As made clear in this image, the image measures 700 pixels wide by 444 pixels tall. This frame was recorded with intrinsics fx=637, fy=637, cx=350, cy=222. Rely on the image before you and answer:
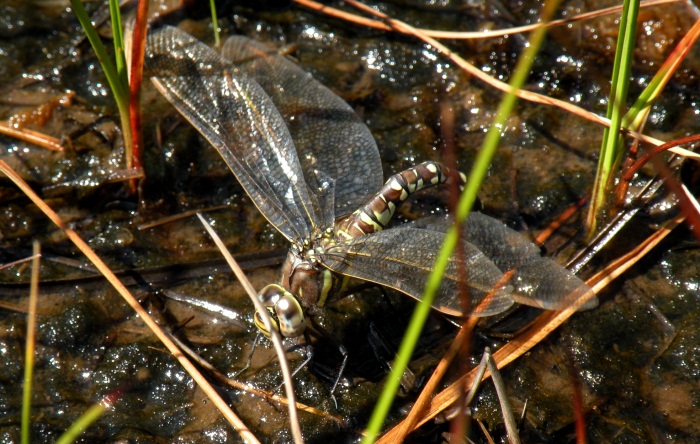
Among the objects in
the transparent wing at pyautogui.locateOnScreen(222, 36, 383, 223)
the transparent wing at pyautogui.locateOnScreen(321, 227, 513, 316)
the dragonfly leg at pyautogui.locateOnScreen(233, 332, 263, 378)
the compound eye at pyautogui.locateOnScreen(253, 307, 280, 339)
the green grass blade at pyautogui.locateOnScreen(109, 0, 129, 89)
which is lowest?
the dragonfly leg at pyautogui.locateOnScreen(233, 332, 263, 378)

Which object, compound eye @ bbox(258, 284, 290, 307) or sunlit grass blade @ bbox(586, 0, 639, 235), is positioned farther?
compound eye @ bbox(258, 284, 290, 307)

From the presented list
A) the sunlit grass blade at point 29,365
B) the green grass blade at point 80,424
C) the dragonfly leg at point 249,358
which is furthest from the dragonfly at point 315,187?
the sunlit grass blade at point 29,365

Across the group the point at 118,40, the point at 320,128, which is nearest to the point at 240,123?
the point at 320,128

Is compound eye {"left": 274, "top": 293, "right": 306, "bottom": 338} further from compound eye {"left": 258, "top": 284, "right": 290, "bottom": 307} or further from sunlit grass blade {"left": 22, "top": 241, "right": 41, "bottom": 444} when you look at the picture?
sunlit grass blade {"left": 22, "top": 241, "right": 41, "bottom": 444}

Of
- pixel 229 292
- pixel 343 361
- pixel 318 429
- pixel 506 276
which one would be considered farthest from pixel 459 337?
pixel 229 292

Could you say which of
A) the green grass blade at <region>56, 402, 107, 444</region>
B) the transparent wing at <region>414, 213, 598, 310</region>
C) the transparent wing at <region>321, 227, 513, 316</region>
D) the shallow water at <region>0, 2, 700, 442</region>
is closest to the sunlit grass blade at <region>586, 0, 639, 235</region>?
the shallow water at <region>0, 2, 700, 442</region>

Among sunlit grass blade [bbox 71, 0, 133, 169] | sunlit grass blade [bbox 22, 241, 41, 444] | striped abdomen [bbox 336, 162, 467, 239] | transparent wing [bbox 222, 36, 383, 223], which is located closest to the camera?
sunlit grass blade [bbox 22, 241, 41, 444]

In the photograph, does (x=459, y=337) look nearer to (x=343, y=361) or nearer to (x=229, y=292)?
(x=343, y=361)
